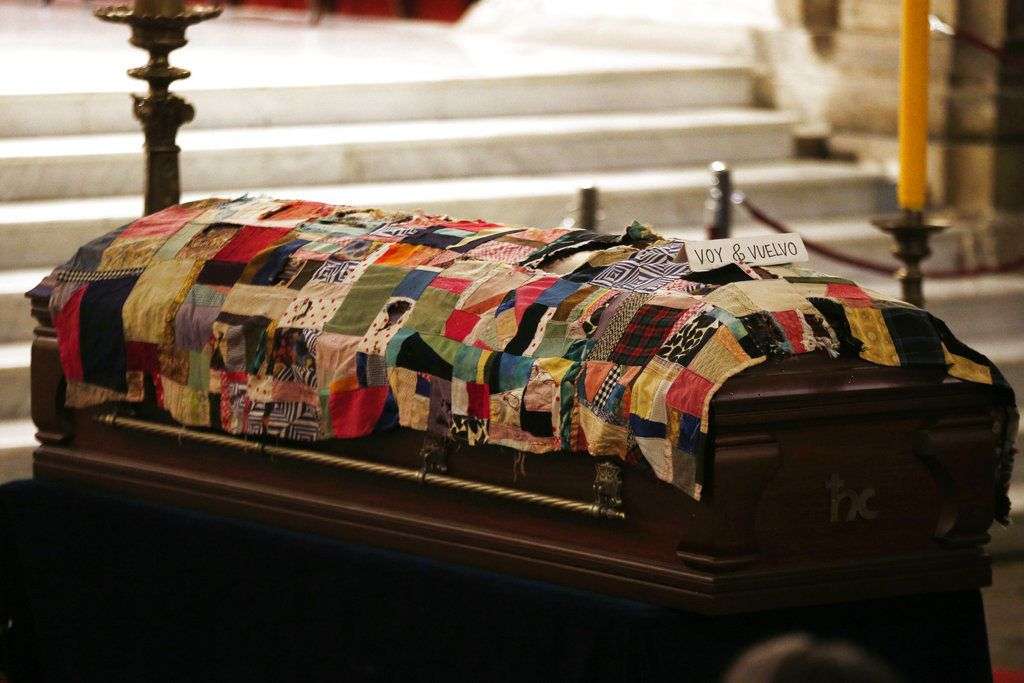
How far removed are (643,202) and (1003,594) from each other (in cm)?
192

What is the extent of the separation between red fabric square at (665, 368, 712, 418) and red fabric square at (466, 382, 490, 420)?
301mm

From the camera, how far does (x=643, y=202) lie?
5723 mm

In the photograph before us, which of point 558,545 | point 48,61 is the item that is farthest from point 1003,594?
point 48,61

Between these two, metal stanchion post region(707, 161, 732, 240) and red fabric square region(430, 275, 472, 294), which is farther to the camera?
metal stanchion post region(707, 161, 732, 240)

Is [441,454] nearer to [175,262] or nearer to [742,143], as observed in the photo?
[175,262]

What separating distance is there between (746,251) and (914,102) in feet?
1.80

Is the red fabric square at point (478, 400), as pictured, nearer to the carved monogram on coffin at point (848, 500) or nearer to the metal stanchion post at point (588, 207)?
the carved monogram on coffin at point (848, 500)

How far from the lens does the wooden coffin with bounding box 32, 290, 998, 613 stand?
2199 millimetres

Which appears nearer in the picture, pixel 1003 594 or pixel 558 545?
pixel 558 545

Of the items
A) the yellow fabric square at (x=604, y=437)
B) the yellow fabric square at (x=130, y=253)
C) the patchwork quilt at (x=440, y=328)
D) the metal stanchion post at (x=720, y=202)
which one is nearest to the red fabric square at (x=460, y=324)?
the patchwork quilt at (x=440, y=328)

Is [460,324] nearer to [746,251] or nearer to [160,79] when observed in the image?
[746,251]

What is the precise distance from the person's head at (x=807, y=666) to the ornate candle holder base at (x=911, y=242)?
1.59 meters

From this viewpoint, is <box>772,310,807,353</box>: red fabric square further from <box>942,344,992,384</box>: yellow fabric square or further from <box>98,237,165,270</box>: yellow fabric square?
<box>98,237,165,270</box>: yellow fabric square

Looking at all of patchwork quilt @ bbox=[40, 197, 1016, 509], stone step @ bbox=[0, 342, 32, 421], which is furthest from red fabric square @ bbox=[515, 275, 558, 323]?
stone step @ bbox=[0, 342, 32, 421]
